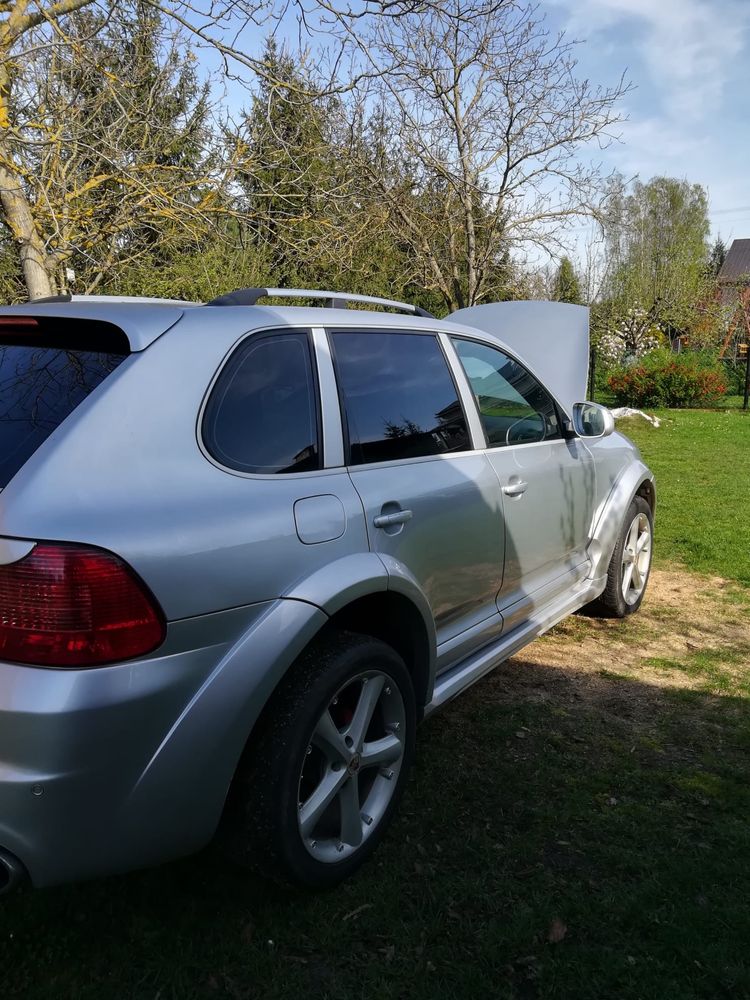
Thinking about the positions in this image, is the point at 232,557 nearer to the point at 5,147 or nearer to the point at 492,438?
the point at 492,438

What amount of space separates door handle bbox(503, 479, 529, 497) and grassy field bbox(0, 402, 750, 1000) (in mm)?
1048

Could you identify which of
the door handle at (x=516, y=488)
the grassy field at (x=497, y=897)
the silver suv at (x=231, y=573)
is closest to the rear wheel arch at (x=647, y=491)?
the grassy field at (x=497, y=897)

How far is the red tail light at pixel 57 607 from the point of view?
70.2 inches

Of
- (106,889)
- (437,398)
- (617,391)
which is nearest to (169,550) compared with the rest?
(106,889)

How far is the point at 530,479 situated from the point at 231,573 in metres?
1.90

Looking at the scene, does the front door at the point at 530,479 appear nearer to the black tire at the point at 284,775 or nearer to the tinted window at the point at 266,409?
the tinted window at the point at 266,409

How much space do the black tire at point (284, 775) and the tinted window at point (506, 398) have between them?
1454mm

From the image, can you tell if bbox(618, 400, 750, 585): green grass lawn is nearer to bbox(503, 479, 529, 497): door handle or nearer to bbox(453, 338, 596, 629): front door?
bbox(453, 338, 596, 629): front door

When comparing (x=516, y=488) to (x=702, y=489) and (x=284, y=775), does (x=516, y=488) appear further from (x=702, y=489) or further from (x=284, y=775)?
(x=702, y=489)

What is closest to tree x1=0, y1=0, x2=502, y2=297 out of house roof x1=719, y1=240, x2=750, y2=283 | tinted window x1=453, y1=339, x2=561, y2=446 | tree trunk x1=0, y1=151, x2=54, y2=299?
tree trunk x1=0, y1=151, x2=54, y2=299

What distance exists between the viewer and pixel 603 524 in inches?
174

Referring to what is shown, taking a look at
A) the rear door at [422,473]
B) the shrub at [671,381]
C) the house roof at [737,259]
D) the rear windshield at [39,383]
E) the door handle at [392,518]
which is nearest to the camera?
the rear windshield at [39,383]

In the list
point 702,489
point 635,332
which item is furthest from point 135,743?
point 635,332

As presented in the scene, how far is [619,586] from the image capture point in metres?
4.82
